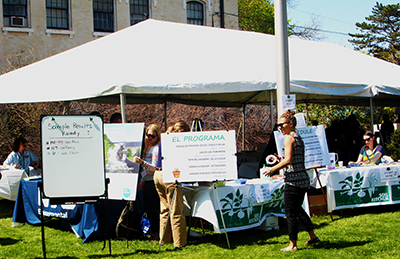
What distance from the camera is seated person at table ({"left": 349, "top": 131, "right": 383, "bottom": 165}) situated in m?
8.59

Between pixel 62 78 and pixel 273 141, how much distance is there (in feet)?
14.8

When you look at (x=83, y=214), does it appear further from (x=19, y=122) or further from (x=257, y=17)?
Result: (x=257, y=17)

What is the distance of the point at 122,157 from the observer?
6.52 metres

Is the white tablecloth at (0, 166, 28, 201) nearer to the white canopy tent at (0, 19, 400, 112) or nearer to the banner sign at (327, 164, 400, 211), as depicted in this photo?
the white canopy tent at (0, 19, 400, 112)

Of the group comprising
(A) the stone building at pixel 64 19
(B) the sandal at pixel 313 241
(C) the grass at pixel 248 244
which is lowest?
(C) the grass at pixel 248 244

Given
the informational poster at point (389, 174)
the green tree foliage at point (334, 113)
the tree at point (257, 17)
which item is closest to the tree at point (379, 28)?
the tree at point (257, 17)

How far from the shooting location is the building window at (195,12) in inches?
851

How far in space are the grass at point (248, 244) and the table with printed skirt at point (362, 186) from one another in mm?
295

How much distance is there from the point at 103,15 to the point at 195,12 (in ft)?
15.9

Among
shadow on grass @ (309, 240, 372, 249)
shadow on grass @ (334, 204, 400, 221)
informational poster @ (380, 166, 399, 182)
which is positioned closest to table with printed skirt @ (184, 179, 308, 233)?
shadow on grass @ (309, 240, 372, 249)

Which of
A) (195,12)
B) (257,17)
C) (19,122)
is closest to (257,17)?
(257,17)

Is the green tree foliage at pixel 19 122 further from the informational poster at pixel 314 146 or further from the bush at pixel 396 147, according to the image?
the bush at pixel 396 147

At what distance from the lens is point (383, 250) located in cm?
550

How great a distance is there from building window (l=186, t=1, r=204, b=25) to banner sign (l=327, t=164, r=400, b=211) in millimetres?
15569
